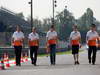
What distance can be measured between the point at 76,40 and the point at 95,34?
1012 millimetres

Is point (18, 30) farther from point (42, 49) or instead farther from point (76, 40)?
point (42, 49)

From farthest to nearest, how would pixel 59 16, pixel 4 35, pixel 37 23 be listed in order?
pixel 37 23 → pixel 59 16 → pixel 4 35

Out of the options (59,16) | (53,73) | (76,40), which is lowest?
(53,73)

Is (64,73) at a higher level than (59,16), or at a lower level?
lower

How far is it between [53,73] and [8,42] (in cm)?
3943

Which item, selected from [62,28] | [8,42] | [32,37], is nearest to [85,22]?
[62,28]

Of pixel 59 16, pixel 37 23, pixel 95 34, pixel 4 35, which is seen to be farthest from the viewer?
pixel 37 23

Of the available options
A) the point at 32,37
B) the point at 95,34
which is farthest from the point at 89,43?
the point at 32,37

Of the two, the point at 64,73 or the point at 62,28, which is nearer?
the point at 64,73

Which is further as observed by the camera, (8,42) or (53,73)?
(8,42)

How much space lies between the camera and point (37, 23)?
144000 mm

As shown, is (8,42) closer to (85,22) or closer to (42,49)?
(42,49)

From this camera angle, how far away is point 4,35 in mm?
51188

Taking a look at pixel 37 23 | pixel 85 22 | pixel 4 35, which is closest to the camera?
pixel 4 35
